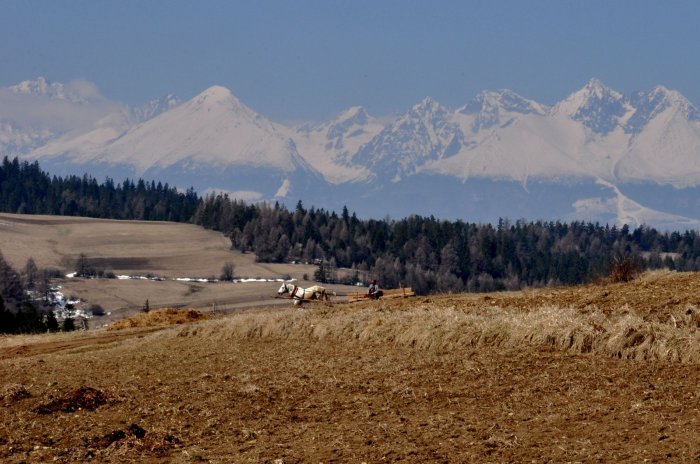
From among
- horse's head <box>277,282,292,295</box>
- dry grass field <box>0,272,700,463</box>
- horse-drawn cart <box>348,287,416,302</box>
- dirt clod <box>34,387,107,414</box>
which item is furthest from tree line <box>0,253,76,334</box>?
dirt clod <box>34,387,107,414</box>

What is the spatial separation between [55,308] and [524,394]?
459 feet

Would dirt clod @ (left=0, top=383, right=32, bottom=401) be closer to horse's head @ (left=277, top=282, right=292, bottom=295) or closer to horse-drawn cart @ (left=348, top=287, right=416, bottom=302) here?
horse-drawn cart @ (left=348, top=287, right=416, bottom=302)

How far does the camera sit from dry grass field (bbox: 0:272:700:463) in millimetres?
17203

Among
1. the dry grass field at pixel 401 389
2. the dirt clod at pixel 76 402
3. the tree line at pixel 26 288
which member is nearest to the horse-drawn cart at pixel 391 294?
the dry grass field at pixel 401 389

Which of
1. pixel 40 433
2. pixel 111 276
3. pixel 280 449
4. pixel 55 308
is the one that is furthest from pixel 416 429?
pixel 111 276

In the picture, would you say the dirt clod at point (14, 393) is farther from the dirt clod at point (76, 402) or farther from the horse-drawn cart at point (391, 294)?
the horse-drawn cart at point (391, 294)

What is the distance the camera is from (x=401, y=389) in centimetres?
2138

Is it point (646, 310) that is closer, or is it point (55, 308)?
point (646, 310)

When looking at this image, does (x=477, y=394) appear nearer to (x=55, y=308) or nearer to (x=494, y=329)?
(x=494, y=329)

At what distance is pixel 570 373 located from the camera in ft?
69.7

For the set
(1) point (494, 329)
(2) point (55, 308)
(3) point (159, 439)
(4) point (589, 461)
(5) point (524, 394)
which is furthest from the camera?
(2) point (55, 308)

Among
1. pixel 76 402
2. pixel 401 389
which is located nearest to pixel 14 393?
pixel 76 402

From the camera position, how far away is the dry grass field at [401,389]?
17.2m

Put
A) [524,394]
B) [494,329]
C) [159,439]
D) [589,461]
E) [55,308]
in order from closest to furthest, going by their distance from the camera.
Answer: [589,461] → [159,439] → [524,394] → [494,329] → [55,308]
